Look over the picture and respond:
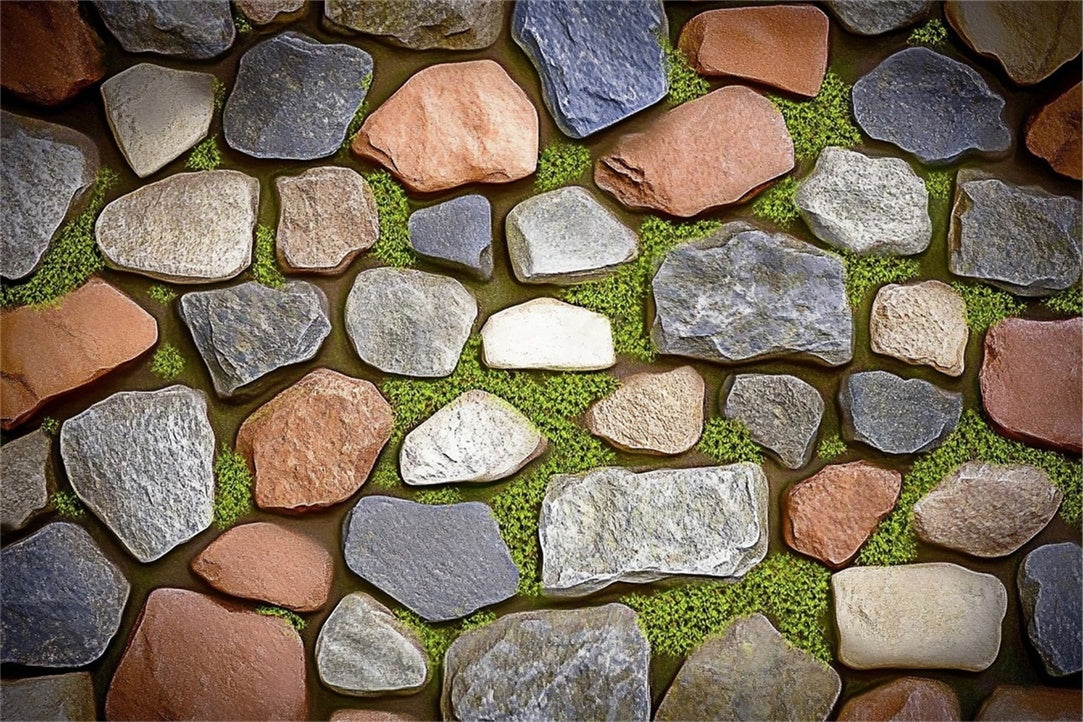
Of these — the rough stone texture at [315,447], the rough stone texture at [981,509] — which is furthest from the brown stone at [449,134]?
the rough stone texture at [981,509]

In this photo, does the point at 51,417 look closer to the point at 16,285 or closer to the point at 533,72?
the point at 16,285

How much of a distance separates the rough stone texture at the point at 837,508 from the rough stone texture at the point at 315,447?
478 millimetres

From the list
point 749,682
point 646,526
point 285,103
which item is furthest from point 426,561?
point 285,103

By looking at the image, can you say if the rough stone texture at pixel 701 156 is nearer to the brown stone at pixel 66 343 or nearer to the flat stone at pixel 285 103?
the flat stone at pixel 285 103

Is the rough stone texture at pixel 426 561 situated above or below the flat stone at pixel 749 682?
above

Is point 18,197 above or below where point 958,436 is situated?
above

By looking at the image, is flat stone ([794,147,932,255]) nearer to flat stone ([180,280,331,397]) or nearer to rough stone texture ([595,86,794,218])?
rough stone texture ([595,86,794,218])

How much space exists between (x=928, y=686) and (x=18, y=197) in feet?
3.75

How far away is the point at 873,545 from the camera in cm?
114

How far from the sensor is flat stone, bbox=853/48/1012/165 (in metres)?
1.16

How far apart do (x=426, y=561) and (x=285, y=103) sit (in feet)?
1.74

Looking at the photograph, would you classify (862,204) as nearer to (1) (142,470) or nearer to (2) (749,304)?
(2) (749,304)

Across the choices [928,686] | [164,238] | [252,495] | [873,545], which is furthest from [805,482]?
[164,238]

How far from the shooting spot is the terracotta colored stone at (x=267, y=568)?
3.59 feet
